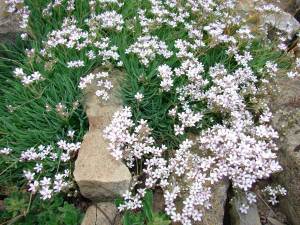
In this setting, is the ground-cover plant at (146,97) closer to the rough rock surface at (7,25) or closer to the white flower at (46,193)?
the white flower at (46,193)

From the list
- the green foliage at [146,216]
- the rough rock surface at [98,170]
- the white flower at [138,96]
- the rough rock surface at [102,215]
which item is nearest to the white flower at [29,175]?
the rough rock surface at [98,170]

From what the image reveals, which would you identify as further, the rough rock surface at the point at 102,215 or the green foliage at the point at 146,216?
the rough rock surface at the point at 102,215

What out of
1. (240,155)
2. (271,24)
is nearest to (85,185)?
(240,155)

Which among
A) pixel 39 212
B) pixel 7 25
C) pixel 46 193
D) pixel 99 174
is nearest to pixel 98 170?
pixel 99 174

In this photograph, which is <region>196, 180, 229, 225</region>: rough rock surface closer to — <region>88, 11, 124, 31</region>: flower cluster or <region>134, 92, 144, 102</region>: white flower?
<region>134, 92, 144, 102</region>: white flower

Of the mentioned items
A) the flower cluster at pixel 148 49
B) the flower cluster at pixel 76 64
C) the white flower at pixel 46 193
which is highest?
the flower cluster at pixel 148 49

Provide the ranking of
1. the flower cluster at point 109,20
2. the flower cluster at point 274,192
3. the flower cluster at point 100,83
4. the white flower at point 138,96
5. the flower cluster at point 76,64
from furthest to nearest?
1. the flower cluster at point 109,20
2. the flower cluster at point 76,64
3. the flower cluster at point 100,83
4. the white flower at point 138,96
5. the flower cluster at point 274,192

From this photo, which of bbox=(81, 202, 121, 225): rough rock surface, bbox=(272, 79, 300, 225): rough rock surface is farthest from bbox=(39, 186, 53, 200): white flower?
bbox=(272, 79, 300, 225): rough rock surface
